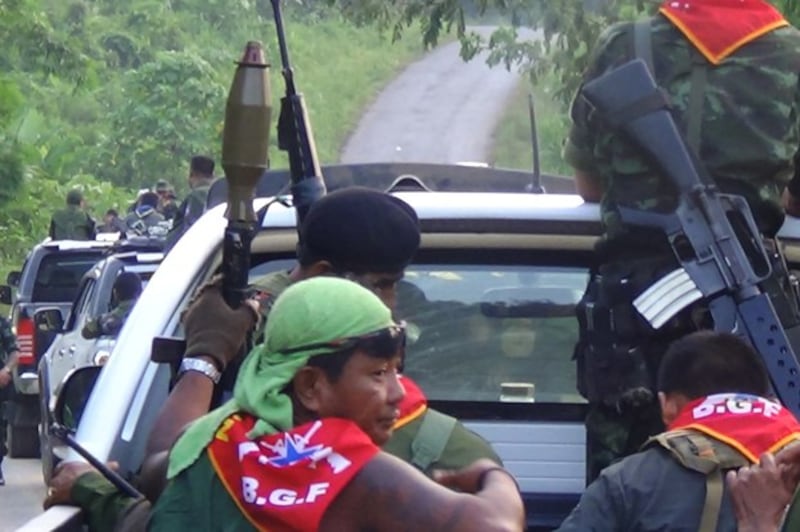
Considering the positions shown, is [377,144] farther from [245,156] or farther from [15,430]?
[245,156]

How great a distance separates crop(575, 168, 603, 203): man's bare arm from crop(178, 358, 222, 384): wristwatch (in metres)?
1.12

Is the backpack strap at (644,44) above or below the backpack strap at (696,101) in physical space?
above

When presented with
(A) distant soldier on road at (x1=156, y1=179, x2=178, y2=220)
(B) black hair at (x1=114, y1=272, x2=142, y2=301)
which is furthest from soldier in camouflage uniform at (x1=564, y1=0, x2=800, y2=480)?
(A) distant soldier on road at (x1=156, y1=179, x2=178, y2=220)

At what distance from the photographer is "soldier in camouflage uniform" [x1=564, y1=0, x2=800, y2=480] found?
180 inches

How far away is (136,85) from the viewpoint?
42.7 m

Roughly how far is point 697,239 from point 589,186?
50 cm

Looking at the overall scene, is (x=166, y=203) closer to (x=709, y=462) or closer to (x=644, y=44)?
(x=644, y=44)

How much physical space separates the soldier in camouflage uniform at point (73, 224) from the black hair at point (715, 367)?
2162 cm

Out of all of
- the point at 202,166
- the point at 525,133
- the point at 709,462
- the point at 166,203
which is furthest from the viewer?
the point at 525,133

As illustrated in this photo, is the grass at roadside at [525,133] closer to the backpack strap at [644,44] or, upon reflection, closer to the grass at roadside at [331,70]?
the grass at roadside at [331,70]

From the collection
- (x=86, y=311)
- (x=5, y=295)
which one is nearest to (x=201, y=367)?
(x=86, y=311)

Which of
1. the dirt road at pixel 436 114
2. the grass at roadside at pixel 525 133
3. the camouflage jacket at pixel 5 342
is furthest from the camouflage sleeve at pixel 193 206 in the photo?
the dirt road at pixel 436 114

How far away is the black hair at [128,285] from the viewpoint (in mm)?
11836

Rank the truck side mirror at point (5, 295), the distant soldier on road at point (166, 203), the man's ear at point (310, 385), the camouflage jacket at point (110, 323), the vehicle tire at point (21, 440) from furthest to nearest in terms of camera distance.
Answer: the distant soldier on road at point (166, 203) < the vehicle tire at point (21, 440) < the truck side mirror at point (5, 295) < the camouflage jacket at point (110, 323) < the man's ear at point (310, 385)
